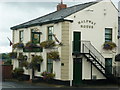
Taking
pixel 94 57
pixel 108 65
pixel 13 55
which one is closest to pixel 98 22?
pixel 94 57

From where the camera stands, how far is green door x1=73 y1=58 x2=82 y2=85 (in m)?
21.5

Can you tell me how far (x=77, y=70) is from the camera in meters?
21.6

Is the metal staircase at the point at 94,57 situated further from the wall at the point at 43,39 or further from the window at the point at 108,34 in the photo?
the wall at the point at 43,39

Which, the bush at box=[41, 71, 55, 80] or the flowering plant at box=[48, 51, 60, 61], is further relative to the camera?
the bush at box=[41, 71, 55, 80]

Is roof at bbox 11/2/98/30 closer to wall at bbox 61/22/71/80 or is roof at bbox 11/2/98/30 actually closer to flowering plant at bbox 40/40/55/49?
wall at bbox 61/22/71/80

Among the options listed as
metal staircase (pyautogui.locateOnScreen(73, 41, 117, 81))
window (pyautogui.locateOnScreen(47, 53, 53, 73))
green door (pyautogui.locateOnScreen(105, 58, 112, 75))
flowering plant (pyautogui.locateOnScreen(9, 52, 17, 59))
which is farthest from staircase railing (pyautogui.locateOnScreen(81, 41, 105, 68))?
flowering plant (pyautogui.locateOnScreen(9, 52, 17, 59))

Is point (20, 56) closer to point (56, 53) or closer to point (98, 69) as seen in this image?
point (56, 53)

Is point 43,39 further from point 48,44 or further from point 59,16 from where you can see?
point 59,16

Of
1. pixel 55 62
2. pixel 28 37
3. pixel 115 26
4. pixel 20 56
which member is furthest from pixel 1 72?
pixel 115 26

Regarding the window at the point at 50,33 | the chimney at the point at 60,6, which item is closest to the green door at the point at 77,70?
the window at the point at 50,33

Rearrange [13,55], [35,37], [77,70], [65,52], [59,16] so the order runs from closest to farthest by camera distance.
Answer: [65,52]
[77,70]
[59,16]
[35,37]
[13,55]

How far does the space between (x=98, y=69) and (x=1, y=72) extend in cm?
1025

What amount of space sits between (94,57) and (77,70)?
1.87 m

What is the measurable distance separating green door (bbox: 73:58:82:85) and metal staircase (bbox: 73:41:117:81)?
28.9 inches
